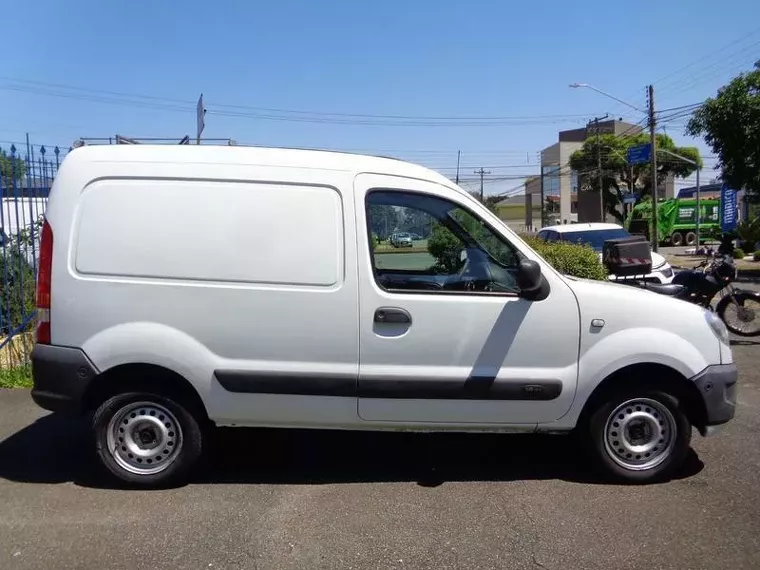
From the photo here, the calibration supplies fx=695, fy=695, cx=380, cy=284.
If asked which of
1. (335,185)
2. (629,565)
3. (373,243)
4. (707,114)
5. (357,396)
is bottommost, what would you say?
(629,565)

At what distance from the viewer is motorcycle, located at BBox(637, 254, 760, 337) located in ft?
30.4

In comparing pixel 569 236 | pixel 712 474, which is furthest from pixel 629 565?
pixel 569 236

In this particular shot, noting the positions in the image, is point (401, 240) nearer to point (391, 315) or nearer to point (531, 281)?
point (391, 315)

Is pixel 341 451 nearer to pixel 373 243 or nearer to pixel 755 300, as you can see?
pixel 373 243

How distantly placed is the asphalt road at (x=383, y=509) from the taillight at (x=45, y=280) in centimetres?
108

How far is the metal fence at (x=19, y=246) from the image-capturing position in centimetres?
701

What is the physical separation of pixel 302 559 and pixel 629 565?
1665mm

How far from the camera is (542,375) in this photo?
436cm

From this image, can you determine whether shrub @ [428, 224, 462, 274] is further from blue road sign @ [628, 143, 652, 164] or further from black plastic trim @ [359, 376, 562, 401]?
blue road sign @ [628, 143, 652, 164]

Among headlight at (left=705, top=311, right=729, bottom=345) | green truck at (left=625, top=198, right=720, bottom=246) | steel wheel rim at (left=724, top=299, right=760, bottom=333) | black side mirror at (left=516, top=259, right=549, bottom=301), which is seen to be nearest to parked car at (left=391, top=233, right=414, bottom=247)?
black side mirror at (left=516, top=259, right=549, bottom=301)

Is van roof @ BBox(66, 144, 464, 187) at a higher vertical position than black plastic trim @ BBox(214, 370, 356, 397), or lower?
higher

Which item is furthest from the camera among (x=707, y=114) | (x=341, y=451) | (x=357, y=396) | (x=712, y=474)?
(x=707, y=114)

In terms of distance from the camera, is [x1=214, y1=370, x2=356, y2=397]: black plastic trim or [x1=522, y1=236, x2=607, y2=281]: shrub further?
[x1=522, y1=236, x2=607, y2=281]: shrub

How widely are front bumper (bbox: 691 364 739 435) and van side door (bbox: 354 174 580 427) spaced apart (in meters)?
0.82
